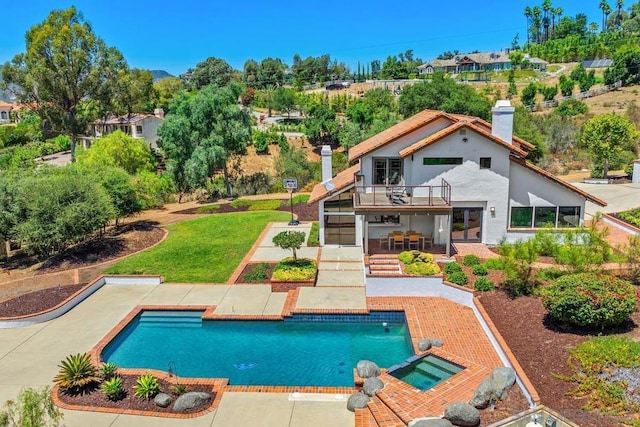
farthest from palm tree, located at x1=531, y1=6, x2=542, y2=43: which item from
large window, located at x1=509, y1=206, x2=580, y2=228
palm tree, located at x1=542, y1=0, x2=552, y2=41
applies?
large window, located at x1=509, y1=206, x2=580, y2=228

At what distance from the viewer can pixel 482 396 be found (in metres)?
10.8

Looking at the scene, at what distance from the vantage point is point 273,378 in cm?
1312

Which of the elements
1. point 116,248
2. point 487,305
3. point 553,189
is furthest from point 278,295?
point 553,189

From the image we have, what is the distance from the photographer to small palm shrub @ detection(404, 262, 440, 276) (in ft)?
58.4

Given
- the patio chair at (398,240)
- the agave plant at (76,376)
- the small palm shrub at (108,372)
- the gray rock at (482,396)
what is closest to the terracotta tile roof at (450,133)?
the patio chair at (398,240)

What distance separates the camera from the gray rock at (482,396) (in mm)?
10711

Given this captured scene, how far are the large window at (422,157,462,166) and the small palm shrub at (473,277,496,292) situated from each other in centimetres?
622

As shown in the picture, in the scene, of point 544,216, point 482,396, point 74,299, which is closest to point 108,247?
point 74,299

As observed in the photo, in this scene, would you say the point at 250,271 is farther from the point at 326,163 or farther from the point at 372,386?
the point at 372,386

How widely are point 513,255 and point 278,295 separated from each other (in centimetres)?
853

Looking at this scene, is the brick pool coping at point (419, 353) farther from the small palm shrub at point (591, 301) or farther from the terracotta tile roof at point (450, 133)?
the terracotta tile roof at point (450, 133)

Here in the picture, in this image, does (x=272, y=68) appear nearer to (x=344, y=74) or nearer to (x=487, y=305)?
(x=344, y=74)

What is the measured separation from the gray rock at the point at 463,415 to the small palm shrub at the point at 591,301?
470cm

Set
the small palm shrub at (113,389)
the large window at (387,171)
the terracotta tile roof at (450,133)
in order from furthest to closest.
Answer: the large window at (387,171) < the terracotta tile roof at (450,133) < the small palm shrub at (113,389)
